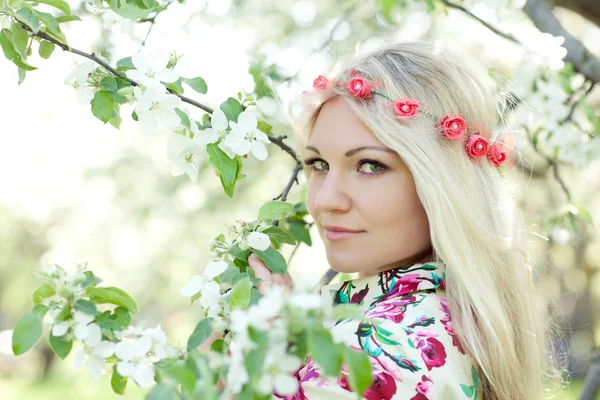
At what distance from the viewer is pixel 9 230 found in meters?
14.1

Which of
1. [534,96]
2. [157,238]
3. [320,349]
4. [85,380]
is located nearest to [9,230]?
[85,380]

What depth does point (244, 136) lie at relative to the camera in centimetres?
142

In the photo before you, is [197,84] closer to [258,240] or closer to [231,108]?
[231,108]

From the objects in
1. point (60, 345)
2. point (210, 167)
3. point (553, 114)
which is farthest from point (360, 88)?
point (210, 167)

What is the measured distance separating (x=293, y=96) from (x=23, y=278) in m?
14.4

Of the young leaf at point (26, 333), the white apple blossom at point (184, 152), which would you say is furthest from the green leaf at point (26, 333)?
the white apple blossom at point (184, 152)

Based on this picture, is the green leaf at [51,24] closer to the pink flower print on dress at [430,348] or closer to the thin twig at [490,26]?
the pink flower print on dress at [430,348]

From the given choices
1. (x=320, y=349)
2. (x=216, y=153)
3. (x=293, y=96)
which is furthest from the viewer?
(x=293, y=96)

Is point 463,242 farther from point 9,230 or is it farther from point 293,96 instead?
point 9,230

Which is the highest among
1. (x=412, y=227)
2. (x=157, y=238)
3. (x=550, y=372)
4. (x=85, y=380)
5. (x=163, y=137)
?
(x=412, y=227)

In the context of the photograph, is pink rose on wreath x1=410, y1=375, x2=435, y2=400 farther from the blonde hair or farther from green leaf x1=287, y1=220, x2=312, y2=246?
green leaf x1=287, y1=220, x2=312, y2=246

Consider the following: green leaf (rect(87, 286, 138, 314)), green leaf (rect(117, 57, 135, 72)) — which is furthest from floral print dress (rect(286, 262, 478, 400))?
green leaf (rect(117, 57, 135, 72))

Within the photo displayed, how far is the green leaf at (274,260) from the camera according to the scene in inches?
56.3

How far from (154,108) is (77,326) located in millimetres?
462
